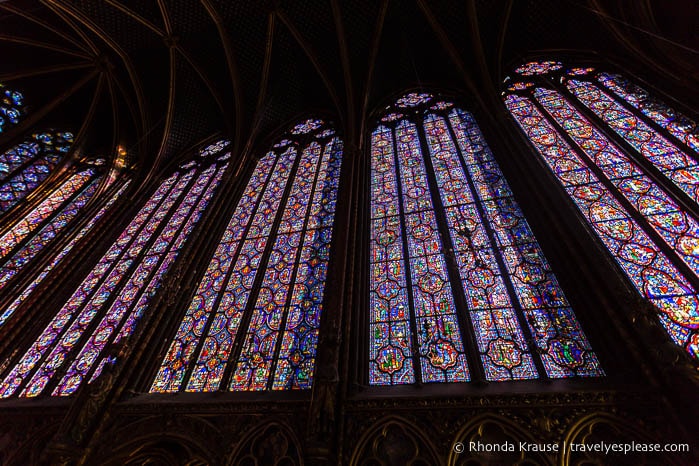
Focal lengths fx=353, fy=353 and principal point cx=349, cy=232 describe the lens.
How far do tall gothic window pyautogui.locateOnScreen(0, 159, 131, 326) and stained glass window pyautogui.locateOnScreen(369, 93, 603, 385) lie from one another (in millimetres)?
6976

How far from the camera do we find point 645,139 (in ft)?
19.8

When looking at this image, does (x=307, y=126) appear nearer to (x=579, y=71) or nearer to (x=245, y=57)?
(x=245, y=57)

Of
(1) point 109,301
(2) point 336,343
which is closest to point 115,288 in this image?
(1) point 109,301

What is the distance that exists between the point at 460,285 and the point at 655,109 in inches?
211

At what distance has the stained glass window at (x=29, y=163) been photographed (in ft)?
29.3

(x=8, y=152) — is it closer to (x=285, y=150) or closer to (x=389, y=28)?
(x=285, y=150)

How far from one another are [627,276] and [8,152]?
14.1m

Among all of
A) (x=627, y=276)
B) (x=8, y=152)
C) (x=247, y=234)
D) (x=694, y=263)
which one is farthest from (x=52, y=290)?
(x=694, y=263)

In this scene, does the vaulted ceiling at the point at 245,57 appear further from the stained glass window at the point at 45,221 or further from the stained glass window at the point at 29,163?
the stained glass window at the point at 45,221

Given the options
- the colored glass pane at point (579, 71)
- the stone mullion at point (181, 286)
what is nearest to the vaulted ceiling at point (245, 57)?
the colored glass pane at point (579, 71)

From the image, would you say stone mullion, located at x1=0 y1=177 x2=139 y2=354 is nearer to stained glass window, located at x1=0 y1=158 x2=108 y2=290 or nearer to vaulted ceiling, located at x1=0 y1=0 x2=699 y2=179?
stained glass window, located at x1=0 y1=158 x2=108 y2=290

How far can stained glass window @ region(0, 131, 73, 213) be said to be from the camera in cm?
893

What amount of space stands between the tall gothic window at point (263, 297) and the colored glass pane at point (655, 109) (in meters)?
6.07

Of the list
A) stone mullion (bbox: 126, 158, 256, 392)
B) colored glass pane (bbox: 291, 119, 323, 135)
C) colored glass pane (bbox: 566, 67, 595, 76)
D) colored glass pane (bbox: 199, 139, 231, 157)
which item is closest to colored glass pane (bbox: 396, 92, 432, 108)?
colored glass pane (bbox: 291, 119, 323, 135)
